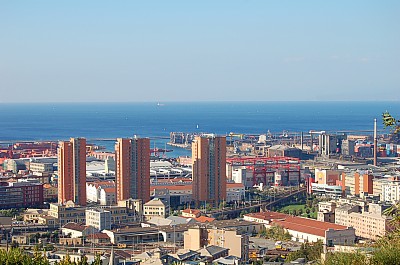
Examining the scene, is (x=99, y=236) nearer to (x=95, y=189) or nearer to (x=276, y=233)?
(x=276, y=233)

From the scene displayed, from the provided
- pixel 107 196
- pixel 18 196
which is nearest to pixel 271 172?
pixel 107 196

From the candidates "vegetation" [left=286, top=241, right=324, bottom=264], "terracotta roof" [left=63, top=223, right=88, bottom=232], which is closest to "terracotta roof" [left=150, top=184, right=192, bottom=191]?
"terracotta roof" [left=63, top=223, right=88, bottom=232]

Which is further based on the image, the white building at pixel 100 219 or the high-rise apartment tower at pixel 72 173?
the high-rise apartment tower at pixel 72 173

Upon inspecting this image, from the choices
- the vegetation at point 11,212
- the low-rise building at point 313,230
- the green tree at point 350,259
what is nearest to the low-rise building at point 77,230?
the vegetation at point 11,212

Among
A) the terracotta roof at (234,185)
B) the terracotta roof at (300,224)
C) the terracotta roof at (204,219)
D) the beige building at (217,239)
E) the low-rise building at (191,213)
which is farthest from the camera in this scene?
the terracotta roof at (234,185)

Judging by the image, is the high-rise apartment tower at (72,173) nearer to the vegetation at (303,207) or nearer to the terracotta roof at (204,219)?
the terracotta roof at (204,219)

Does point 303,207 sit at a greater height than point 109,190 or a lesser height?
lesser
